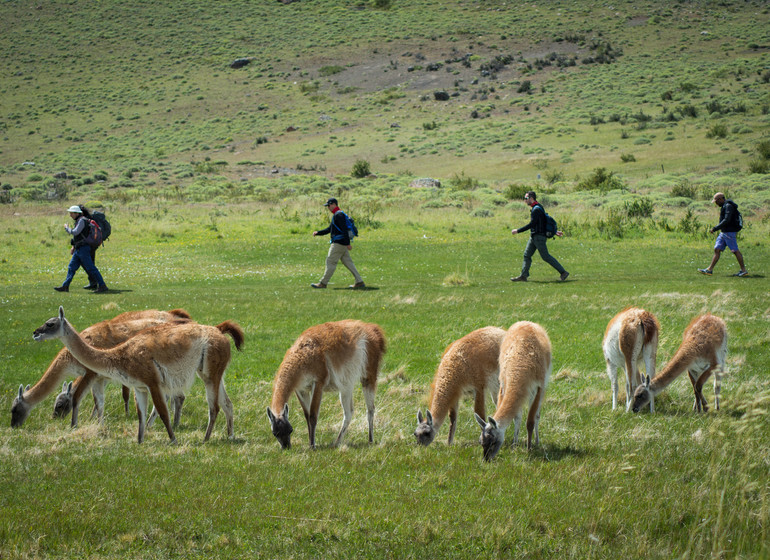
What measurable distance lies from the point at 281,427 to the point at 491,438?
2.42 meters

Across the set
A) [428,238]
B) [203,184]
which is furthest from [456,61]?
[428,238]

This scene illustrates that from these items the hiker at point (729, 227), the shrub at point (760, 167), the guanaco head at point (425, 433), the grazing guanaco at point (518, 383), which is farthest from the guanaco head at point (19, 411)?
the shrub at point (760, 167)

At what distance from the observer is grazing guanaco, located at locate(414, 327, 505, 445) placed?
27.9 ft

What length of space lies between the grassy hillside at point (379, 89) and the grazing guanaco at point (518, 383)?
5149 centimetres

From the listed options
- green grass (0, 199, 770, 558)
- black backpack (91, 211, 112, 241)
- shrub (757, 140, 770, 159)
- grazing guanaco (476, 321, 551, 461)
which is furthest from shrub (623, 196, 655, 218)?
grazing guanaco (476, 321, 551, 461)

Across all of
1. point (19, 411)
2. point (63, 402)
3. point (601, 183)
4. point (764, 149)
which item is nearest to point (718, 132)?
point (764, 149)

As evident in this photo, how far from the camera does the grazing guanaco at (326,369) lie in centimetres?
841

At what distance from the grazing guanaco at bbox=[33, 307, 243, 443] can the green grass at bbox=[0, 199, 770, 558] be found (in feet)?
1.87

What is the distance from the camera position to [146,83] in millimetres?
104125

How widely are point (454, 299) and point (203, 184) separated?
146 feet

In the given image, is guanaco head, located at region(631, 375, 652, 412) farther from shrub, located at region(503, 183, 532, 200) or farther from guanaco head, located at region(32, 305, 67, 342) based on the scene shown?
shrub, located at region(503, 183, 532, 200)

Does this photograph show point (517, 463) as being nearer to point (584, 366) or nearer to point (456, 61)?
point (584, 366)

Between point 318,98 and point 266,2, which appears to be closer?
point 318,98

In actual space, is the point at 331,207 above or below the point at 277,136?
below
